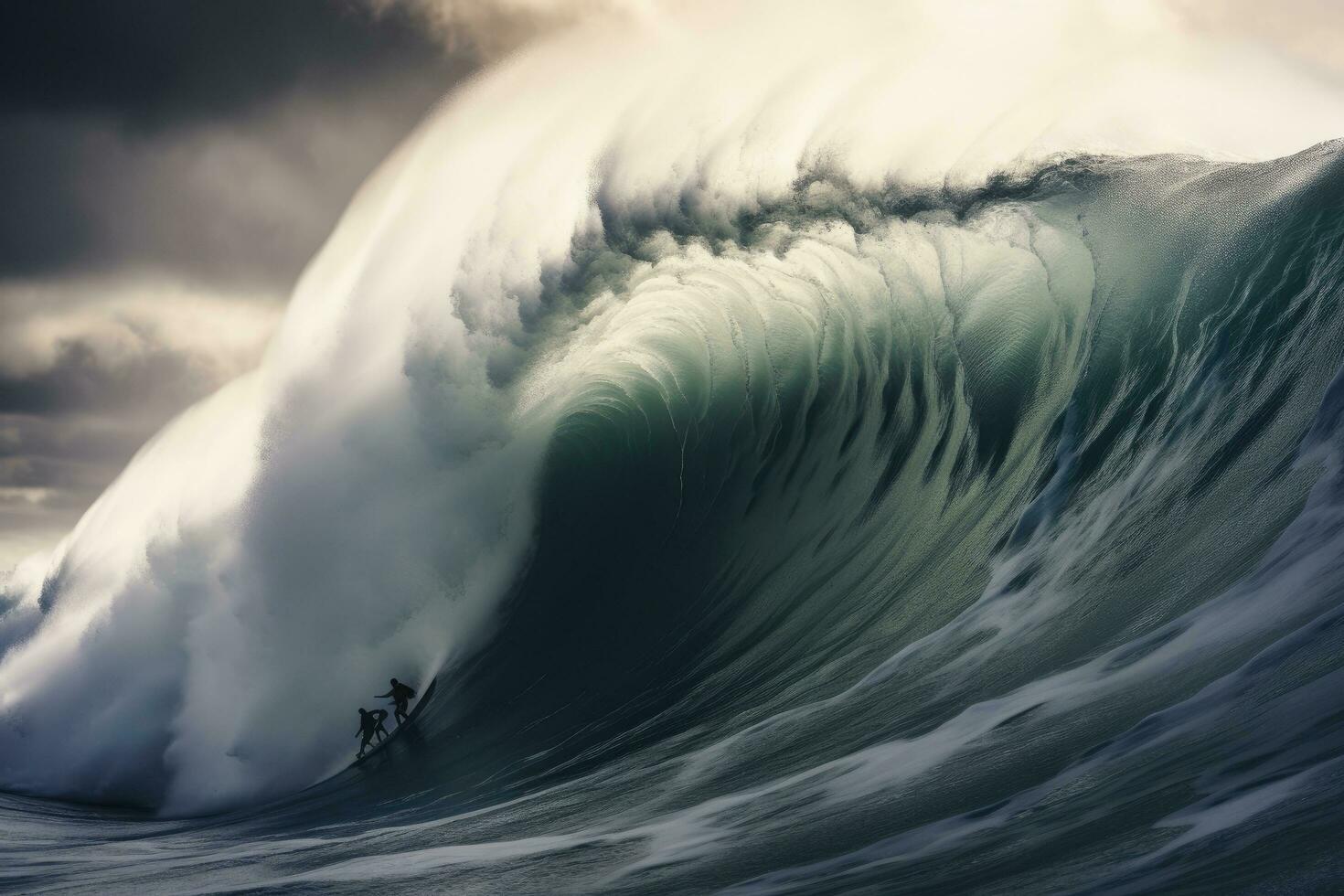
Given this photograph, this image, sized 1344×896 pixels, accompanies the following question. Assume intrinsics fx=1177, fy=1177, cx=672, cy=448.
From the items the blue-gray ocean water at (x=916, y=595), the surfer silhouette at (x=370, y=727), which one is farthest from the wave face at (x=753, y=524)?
the surfer silhouette at (x=370, y=727)

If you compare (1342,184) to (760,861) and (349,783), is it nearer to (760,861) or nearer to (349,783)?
(760,861)

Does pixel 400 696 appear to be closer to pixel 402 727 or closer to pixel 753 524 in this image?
pixel 402 727

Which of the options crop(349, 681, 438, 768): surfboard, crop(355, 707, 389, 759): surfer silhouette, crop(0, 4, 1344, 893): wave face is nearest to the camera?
crop(0, 4, 1344, 893): wave face

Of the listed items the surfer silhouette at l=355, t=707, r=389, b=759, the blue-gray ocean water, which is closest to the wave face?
the blue-gray ocean water

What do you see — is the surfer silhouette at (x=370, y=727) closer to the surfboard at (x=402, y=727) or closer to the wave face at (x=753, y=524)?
the surfboard at (x=402, y=727)

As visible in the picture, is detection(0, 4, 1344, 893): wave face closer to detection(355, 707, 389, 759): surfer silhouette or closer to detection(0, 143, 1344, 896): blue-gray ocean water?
detection(0, 143, 1344, 896): blue-gray ocean water

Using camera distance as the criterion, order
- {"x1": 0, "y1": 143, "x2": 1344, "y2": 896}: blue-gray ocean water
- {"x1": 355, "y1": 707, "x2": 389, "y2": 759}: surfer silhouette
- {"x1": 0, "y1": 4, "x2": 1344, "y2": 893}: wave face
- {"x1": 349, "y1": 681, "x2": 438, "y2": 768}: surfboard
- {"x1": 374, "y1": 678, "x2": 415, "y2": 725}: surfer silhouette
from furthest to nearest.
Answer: {"x1": 374, "y1": 678, "x2": 415, "y2": 725}: surfer silhouette, {"x1": 355, "y1": 707, "x2": 389, "y2": 759}: surfer silhouette, {"x1": 349, "y1": 681, "x2": 438, "y2": 768}: surfboard, {"x1": 0, "y1": 4, "x2": 1344, "y2": 893}: wave face, {"x1": 0, "y1": 143, "x2": 1344, "y2": 896}: blue-gray ocean water

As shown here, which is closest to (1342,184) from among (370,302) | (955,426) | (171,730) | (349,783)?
(955,426)
